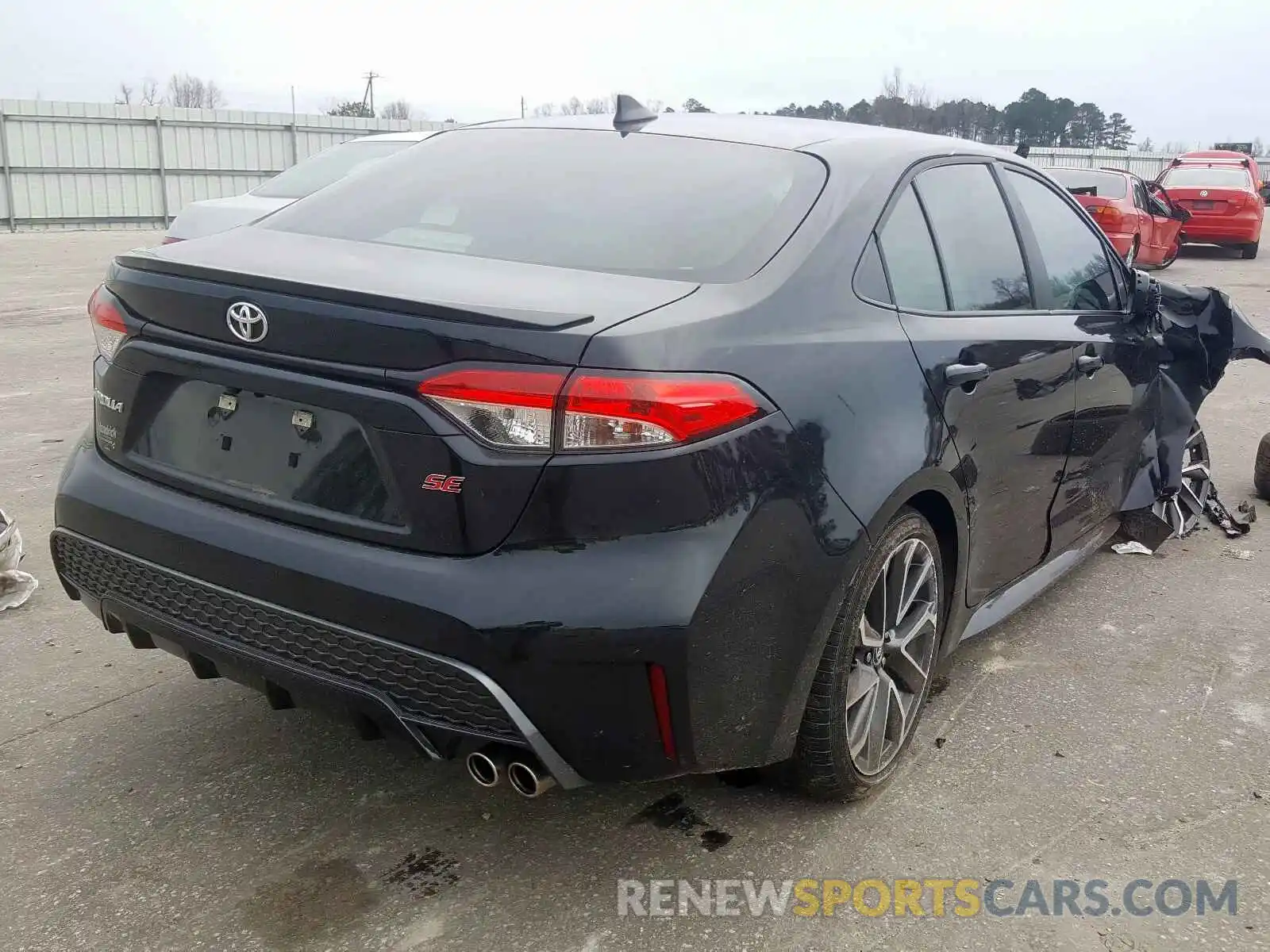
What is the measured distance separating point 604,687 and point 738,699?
0.30 metres

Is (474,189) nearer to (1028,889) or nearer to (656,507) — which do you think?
(656,507)

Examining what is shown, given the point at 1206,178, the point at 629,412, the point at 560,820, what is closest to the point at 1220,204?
the point at 1206,178

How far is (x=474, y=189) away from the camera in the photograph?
303 centimetres

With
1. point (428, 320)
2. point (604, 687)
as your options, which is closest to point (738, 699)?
point (604, 687)

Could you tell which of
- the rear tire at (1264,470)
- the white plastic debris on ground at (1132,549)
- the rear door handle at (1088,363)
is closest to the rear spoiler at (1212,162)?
the rear tire at (1264,470)

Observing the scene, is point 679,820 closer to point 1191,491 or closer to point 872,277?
point 872,277

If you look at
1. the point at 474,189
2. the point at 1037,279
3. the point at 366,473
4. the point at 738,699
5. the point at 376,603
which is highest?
the point at 474,189

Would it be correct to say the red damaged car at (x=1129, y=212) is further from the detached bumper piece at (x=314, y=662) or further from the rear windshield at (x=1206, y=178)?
the detached bumper piece at (x=314, y=662)

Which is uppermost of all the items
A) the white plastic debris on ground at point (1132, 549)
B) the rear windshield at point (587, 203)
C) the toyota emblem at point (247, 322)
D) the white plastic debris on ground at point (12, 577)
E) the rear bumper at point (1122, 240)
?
the rear windshield at point (587, 203)

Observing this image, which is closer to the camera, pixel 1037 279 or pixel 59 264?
pixel 1037 279

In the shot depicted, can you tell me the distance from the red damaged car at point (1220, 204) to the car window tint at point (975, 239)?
17.9 m

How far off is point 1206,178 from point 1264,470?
657 inches

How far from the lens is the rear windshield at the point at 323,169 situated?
8.23 meters

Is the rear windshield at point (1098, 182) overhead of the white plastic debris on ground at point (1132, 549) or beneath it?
overhead
